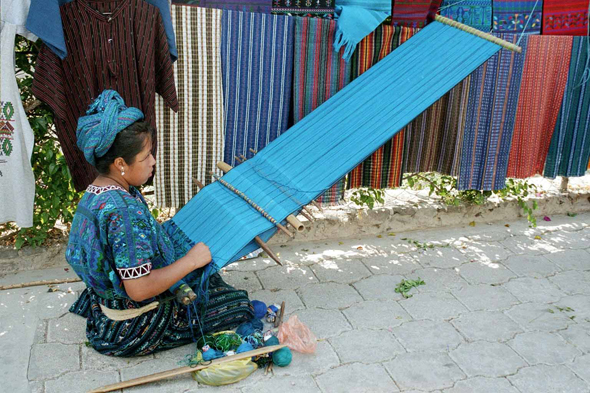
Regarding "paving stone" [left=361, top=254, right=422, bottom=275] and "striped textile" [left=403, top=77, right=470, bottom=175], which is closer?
"paving stone" [left=361, top=254, right=422, bottom=275]

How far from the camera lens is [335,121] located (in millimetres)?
3232

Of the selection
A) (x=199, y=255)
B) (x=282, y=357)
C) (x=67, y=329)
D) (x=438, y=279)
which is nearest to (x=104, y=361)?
(x=67, y=329)

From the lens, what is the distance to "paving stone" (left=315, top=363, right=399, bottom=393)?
101 inches

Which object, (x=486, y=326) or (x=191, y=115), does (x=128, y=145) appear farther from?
(x=486, y=326)

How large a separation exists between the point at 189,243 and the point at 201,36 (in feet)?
4.15

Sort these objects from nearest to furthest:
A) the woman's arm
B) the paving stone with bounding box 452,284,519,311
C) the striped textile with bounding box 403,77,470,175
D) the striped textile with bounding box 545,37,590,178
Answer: the woman's arm, the paving stone with bounding box 452,284,519,311, the striped textile with bounding box 403,77,470,175, the striped textile with bounding box 545,37,590,178

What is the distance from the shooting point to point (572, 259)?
394 centimetres

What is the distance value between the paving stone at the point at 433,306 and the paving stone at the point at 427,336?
78mm

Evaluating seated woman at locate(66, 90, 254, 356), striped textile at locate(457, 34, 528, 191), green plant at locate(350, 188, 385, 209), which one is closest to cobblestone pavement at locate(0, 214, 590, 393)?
seated woman at locate(66, 90, 254, 356)

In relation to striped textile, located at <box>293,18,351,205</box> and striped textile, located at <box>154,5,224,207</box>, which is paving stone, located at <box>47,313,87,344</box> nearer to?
striped textile, located at <box>154,5,224,207</box>

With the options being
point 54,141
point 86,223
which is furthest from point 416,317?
point 54,141

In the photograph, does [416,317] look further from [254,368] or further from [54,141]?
[54,141]

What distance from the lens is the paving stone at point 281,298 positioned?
10.7 feet

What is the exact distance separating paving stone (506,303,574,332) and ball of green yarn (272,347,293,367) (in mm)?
1317
